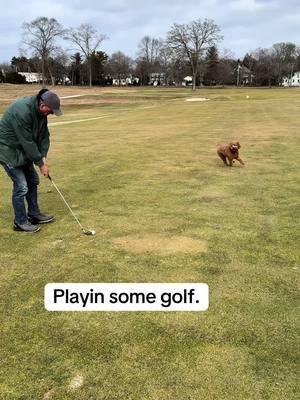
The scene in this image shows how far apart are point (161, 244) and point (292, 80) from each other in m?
151

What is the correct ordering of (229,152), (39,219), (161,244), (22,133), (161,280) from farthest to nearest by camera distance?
(229,152)
(39,219)
(22,133)
(161,244)
(161,280)

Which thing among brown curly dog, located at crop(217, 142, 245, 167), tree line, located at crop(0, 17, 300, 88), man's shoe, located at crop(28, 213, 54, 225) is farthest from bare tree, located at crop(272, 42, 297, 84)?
man's shoe, located at crop(28, 213, 54, 225)

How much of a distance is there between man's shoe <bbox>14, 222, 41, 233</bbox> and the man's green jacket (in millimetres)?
882

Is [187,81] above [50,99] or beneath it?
beneath

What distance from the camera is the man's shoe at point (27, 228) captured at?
6.60 meters

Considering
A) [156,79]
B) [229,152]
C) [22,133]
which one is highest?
[156,79]

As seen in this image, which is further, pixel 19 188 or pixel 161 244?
pixel 19 188

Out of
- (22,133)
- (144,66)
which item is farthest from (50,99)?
(144,66)

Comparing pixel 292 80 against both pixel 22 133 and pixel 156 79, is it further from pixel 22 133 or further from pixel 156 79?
pixel 22 133

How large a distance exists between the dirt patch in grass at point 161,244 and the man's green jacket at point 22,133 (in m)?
1.71

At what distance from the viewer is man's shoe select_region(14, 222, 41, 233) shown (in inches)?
260

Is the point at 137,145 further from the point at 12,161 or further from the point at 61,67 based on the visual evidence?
the point at 61,67

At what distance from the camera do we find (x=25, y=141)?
20.6 ft

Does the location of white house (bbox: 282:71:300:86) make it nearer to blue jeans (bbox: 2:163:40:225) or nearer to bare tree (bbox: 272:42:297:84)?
bare tree (bbox: 272:42:297:84)
